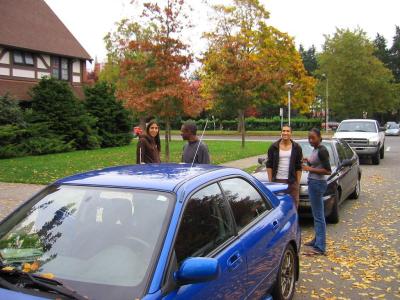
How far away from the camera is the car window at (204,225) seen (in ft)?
9.82

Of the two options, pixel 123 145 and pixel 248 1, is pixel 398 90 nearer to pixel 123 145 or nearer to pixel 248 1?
pixel 248 1

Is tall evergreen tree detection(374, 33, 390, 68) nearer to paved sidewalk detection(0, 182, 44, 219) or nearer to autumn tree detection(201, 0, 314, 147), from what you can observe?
autumn tree detection(201, 0, 314, 147)

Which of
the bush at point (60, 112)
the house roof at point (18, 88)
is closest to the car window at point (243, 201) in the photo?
the bush at point (60, 112)

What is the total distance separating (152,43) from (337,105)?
42.8 metres

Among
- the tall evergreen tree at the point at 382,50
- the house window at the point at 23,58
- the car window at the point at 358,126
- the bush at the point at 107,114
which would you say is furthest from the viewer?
the tall evergreen tree at the point at 382,50

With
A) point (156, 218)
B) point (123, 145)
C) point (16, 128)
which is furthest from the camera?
point (123, 145)

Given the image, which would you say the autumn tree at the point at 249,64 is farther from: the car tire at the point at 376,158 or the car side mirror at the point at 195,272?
the car side mirror at the point at 195,272

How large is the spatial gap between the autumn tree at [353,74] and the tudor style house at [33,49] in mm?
35163

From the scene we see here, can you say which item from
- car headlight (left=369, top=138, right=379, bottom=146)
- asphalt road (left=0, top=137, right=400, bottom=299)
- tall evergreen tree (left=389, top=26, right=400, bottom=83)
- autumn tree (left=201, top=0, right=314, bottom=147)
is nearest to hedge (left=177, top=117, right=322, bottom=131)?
autumn tree (left=201, top=0, right=314, bottom=147)

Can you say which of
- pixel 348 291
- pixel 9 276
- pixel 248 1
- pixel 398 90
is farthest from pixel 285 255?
pixel 398 90

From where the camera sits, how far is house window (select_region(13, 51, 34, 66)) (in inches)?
1046

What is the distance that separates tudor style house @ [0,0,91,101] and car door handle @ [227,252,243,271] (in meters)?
22.4

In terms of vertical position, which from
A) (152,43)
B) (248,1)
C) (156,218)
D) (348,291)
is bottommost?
(348,291)

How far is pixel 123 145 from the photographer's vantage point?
29.9m
